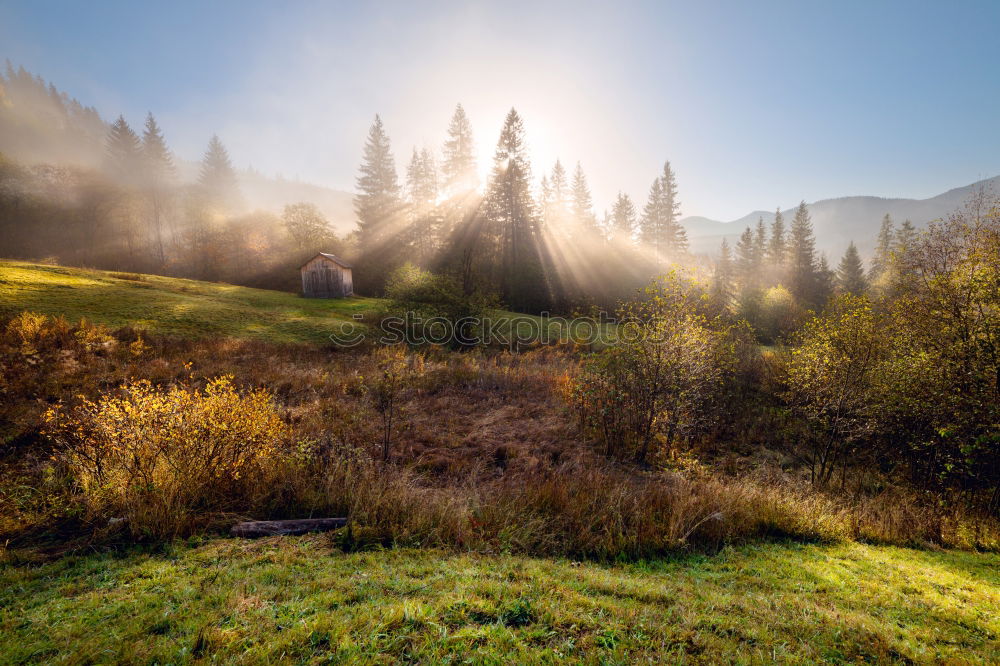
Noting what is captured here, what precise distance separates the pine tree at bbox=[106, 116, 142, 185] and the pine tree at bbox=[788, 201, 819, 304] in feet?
325

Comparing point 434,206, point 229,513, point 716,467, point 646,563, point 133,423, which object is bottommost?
point 716,467

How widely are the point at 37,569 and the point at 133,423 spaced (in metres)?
2.59

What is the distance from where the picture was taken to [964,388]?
28.0 feet

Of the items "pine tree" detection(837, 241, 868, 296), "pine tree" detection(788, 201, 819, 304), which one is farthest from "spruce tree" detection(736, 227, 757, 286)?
"pine tree" detection(837, 241, 868, 296)

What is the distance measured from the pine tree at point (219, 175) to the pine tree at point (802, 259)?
9116 centimetres

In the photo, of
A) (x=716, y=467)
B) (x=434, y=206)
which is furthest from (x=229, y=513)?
(x=434, y=206)

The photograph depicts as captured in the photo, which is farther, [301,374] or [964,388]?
[301,374]

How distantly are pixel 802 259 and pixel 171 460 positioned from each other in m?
68.8

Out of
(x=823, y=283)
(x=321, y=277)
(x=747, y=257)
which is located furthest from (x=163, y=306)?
(x=747, y=257)

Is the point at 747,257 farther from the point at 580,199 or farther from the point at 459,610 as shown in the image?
the point at 459,610

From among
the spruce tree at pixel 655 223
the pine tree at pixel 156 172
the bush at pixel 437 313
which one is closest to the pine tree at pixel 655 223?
the spruce tree at pixel 655 223

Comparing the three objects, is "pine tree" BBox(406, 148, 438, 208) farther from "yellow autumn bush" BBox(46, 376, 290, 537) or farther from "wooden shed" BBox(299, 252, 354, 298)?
"yellow autumn bush" BBox(46, 376, 290, 537)

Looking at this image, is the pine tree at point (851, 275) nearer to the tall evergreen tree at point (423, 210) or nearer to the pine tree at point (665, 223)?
the pine tree at point (665, 223)

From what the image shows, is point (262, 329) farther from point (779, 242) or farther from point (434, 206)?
point (779, 242)
